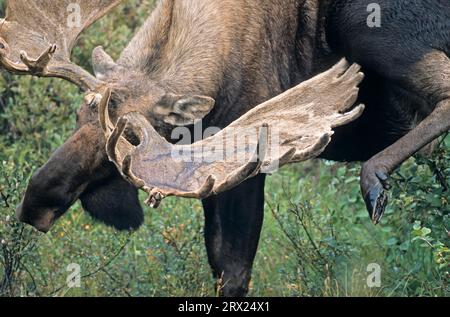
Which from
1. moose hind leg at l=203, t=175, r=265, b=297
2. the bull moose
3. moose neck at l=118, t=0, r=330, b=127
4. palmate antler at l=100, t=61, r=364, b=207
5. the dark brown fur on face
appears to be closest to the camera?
palmate antler at l=100, t=61, r=364, b=207

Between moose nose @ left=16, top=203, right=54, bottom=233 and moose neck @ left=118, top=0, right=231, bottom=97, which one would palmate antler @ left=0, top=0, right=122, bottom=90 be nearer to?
moose neck @ left=118, top=0, right=231, bottom=97

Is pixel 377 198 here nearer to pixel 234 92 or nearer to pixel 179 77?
pixel 234 92

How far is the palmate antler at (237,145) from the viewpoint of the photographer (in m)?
6.05

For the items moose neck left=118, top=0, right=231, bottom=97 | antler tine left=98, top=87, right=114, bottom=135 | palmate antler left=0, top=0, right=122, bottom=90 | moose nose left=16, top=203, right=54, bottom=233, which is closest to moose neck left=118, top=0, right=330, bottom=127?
moose neck left=118, top=0, right=231, bottom=97

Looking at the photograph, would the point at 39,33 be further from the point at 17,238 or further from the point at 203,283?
the point at 203,283

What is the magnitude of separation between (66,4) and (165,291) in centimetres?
162

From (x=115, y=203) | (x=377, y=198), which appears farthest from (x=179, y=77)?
(x=377, y=198)

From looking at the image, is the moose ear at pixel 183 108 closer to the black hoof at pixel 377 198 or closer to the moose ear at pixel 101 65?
the moose ear at pixel 101 65

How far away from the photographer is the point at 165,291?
25.4 feet

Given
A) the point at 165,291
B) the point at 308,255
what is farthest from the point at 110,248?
the point at 308,255

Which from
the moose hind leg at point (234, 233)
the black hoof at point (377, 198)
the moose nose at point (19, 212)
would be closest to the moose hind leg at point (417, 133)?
the black hoof at point (377, 198)

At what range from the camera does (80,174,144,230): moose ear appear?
22.5 feet

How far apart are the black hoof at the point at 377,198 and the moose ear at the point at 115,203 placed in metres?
1.18

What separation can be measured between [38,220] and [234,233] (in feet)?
4.15
